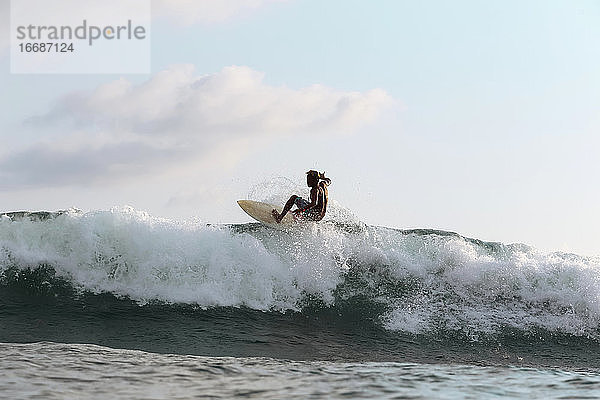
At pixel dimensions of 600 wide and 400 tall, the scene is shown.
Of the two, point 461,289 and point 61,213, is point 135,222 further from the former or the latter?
point 461,289

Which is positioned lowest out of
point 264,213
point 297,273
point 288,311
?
point 288,311

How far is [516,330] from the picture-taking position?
9.96 m

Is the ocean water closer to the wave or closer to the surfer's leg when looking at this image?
the wave

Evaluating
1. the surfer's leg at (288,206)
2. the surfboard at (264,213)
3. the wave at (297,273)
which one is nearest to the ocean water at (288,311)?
the wave at (297,273)

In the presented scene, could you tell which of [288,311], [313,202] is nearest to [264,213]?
[313,202]

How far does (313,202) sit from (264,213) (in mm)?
1080

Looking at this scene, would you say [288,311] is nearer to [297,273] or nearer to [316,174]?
[297,273]

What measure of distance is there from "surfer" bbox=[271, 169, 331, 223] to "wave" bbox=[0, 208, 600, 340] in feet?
0.87

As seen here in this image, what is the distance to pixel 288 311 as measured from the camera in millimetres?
9867

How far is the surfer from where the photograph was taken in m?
Answer: 11.7

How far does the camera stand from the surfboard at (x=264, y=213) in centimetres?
1194

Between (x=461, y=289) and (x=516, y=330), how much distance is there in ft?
4.64

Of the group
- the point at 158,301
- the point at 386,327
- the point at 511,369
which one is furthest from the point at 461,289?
the point at 158,301

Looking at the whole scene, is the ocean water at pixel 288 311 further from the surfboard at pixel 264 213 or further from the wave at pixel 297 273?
the surfboard at pixel 264 213
